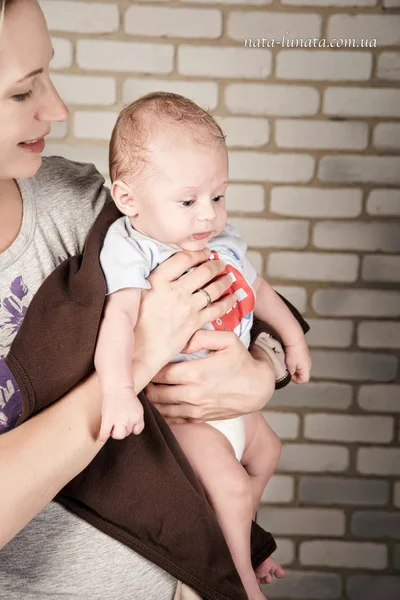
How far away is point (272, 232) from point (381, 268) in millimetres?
397

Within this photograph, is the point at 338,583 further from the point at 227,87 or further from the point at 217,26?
the point at 217,26

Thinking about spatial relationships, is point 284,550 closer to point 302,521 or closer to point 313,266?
point 302,521

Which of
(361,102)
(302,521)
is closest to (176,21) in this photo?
(361,102)

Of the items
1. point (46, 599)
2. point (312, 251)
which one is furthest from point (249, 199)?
point (46, 599)

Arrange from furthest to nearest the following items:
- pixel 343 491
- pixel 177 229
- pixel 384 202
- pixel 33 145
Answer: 1. pixel 343 491
2. pixel 384 202
3. pixel 177 229
4. pixel 33 145

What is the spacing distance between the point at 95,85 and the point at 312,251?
91 cm

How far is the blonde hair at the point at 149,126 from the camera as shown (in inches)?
51.1

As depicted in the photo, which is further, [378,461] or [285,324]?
[378,461]

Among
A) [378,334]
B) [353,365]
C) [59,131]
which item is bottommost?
[353,365]

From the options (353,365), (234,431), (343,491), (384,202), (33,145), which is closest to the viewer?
(33,145)

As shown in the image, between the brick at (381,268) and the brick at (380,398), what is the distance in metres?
0.39

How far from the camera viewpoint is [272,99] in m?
2.38

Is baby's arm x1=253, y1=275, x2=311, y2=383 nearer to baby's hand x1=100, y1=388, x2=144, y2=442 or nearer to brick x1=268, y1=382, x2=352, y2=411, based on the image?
baby's hand x1=100, y1=388, x2=144, y2=442

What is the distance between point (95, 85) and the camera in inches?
94.0
